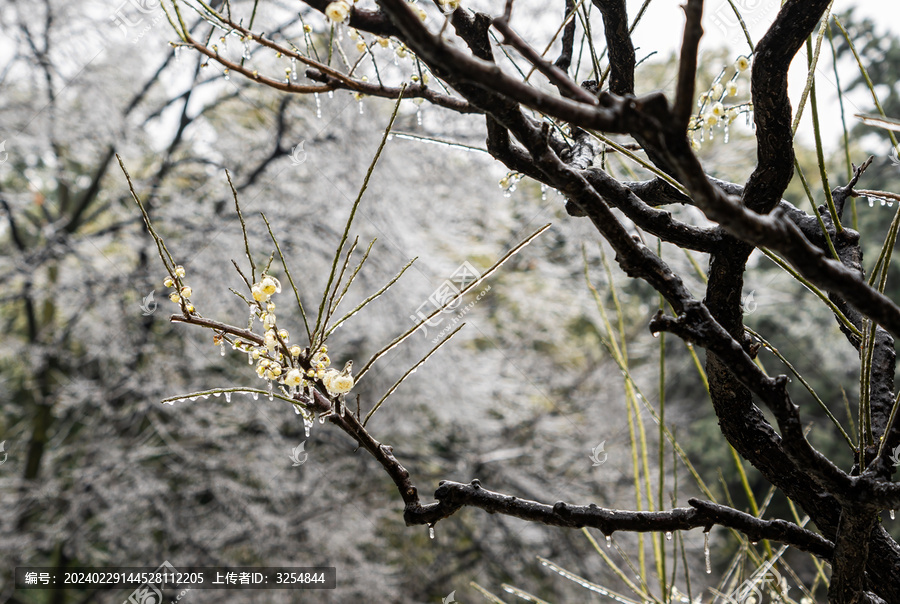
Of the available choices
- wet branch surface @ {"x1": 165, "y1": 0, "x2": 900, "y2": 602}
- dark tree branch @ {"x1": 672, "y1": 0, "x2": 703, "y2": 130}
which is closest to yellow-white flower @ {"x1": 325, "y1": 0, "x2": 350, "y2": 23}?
wet branch surface @ {"x1": 165, "y1": 0, "x2": 900, "y2": 602}

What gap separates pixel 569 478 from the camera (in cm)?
278

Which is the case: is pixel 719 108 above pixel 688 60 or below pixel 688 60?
above

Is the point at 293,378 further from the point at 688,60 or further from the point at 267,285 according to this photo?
the point at 688,60

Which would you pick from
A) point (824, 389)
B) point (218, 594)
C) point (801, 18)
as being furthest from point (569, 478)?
point (801, 18)

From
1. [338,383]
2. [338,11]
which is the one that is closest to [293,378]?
[338,383]

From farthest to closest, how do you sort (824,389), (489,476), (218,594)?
(824,389) → (489,476) → (218,594)

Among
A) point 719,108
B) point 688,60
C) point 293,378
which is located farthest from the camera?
point 719,108

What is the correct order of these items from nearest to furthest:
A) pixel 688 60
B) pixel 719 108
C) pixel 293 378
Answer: pixel 688 60 → pixel 293 378 → pixel 719 108

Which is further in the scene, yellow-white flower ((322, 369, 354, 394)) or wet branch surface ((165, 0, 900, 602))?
yellow-white flower ((322, 369, 354, 394))

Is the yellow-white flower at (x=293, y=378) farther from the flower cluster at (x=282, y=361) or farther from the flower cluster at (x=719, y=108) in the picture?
the flower cluster at (x=719, y=108)

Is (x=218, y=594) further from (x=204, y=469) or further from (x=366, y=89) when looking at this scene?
(x=366, y=89)

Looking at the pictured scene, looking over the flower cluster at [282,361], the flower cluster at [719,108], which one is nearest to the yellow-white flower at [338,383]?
the flower cluster at [282,361]

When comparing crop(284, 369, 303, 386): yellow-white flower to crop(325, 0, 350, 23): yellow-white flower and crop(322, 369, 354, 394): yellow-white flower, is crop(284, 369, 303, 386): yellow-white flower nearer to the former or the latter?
crop(322, 369, 354, 394): yellow-white flower

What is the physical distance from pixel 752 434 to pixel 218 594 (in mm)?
2333
